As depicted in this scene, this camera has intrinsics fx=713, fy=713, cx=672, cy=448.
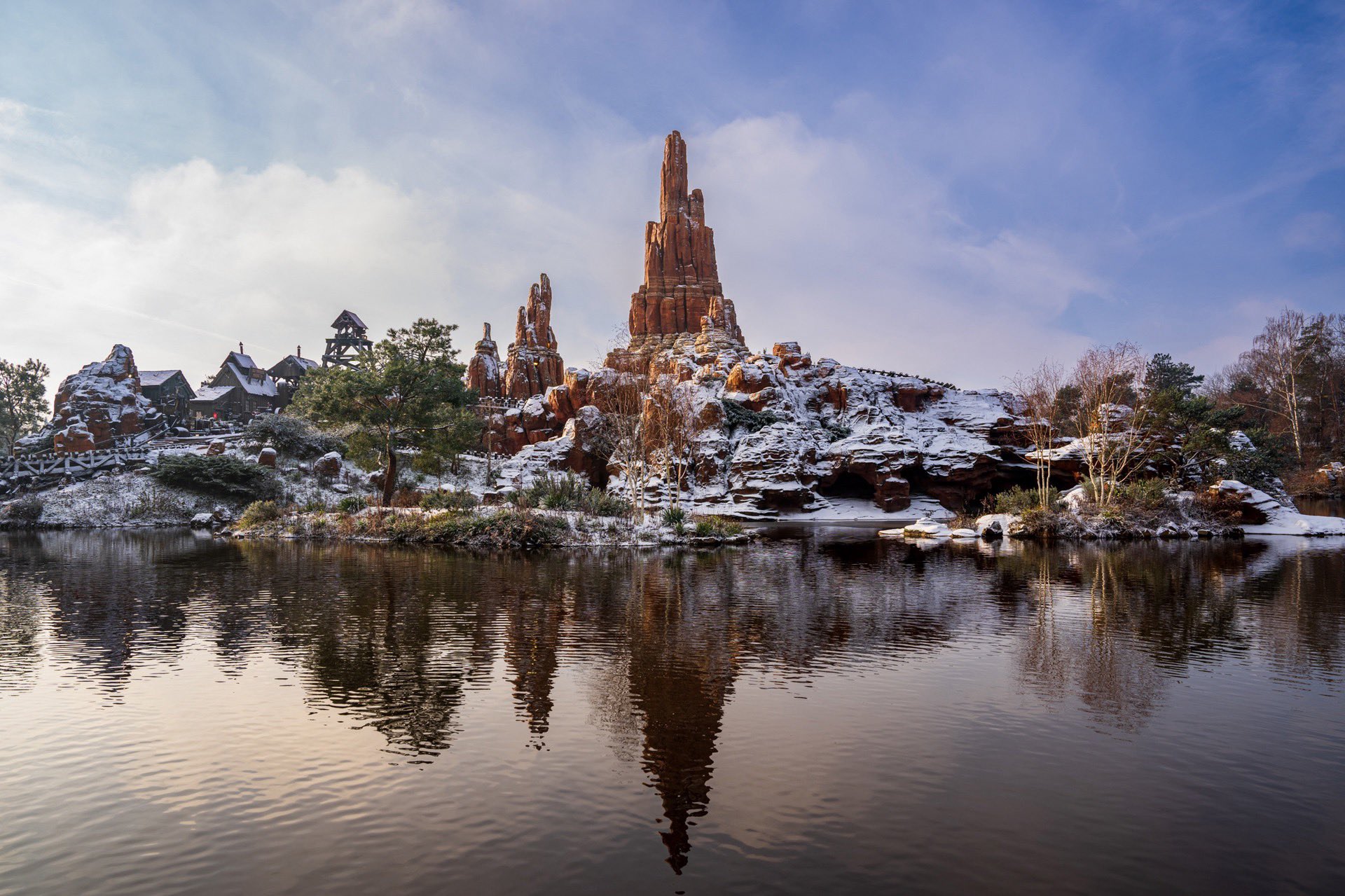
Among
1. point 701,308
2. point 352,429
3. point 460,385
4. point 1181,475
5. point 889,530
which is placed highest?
point 701,308

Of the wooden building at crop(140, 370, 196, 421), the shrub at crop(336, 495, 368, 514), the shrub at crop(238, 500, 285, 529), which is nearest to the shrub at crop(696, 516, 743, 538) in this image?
the shrub at crop(336, 495, 368, 514)

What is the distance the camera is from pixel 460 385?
42125 millimetres

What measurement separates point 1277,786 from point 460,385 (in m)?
40.7

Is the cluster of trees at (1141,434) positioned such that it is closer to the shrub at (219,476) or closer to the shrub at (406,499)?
the shrub at (406,499)

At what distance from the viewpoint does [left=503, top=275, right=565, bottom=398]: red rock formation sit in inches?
3226

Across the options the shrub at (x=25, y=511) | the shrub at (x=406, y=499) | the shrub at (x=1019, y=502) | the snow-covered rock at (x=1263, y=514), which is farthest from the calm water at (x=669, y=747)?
the shrub at (x=25, y=511)

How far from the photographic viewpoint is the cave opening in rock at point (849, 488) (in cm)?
5722

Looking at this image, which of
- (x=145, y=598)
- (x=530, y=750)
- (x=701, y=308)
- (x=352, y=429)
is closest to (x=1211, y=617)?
(x=530, y=750)

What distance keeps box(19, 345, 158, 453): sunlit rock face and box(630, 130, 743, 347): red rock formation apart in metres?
54.6

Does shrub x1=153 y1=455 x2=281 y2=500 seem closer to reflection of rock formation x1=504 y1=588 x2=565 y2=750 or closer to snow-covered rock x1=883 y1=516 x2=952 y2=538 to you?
reflection of rock formation x1=504 y1=588 x2=565 y2=750

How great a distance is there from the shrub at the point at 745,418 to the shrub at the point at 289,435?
99.1ft

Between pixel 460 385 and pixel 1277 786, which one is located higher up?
pixel 460 385

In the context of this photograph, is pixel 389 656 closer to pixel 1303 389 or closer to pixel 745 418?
pixel 745 418

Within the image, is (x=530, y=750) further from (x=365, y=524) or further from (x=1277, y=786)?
(x=365, y=524)
